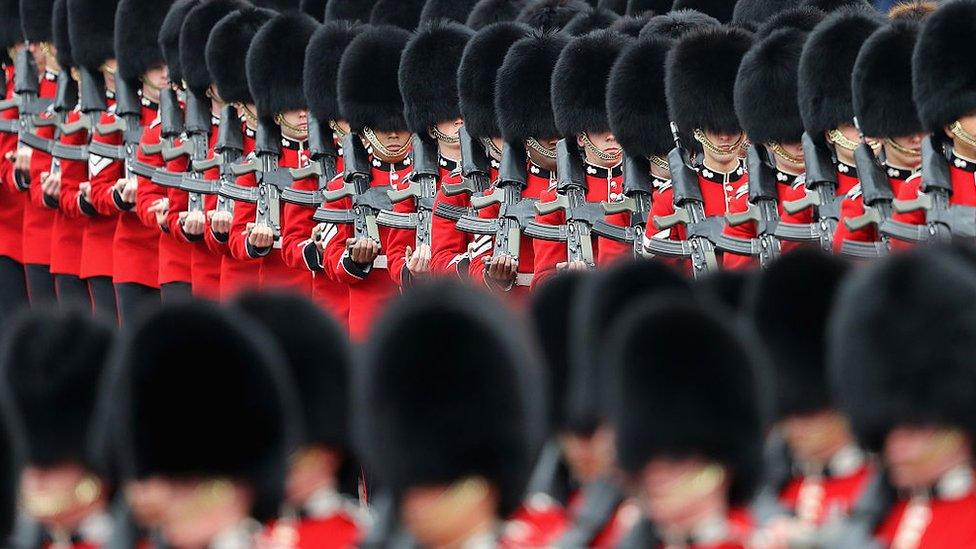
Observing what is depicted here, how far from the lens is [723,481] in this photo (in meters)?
3.64

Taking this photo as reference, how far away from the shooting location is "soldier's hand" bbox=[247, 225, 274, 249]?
8.29 meters

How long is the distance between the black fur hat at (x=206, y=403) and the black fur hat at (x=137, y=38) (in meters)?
6.19

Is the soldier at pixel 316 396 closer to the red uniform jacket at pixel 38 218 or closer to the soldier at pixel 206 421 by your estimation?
the soldier at pixel 206 421

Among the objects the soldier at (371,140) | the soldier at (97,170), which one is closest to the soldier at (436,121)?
the soldier at (371,140)

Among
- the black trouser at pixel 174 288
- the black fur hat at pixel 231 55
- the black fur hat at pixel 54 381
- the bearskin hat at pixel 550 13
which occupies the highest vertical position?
the black fur hat at pixel 54 381

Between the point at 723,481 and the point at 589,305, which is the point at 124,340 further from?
the point at 723,481

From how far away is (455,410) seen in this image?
3715 millimetres

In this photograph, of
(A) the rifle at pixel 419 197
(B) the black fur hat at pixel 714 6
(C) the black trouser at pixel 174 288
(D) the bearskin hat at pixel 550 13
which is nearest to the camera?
(A) the rifle at pixel 419 197

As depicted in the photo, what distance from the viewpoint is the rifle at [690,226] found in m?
6.60

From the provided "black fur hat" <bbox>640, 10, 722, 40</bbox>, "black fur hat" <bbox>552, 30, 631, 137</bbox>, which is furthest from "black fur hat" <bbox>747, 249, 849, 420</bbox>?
"black fur hat" <bbox>640, 10, 722, 40</bbox>

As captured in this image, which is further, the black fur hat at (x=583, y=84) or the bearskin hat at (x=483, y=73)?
the bearskin hat at (x=483, y=73)

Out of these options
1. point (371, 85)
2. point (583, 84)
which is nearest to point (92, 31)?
point (371, 85)

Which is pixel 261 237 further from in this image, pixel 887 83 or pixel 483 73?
pixel 887 83

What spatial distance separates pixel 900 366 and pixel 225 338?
4.14 ft
